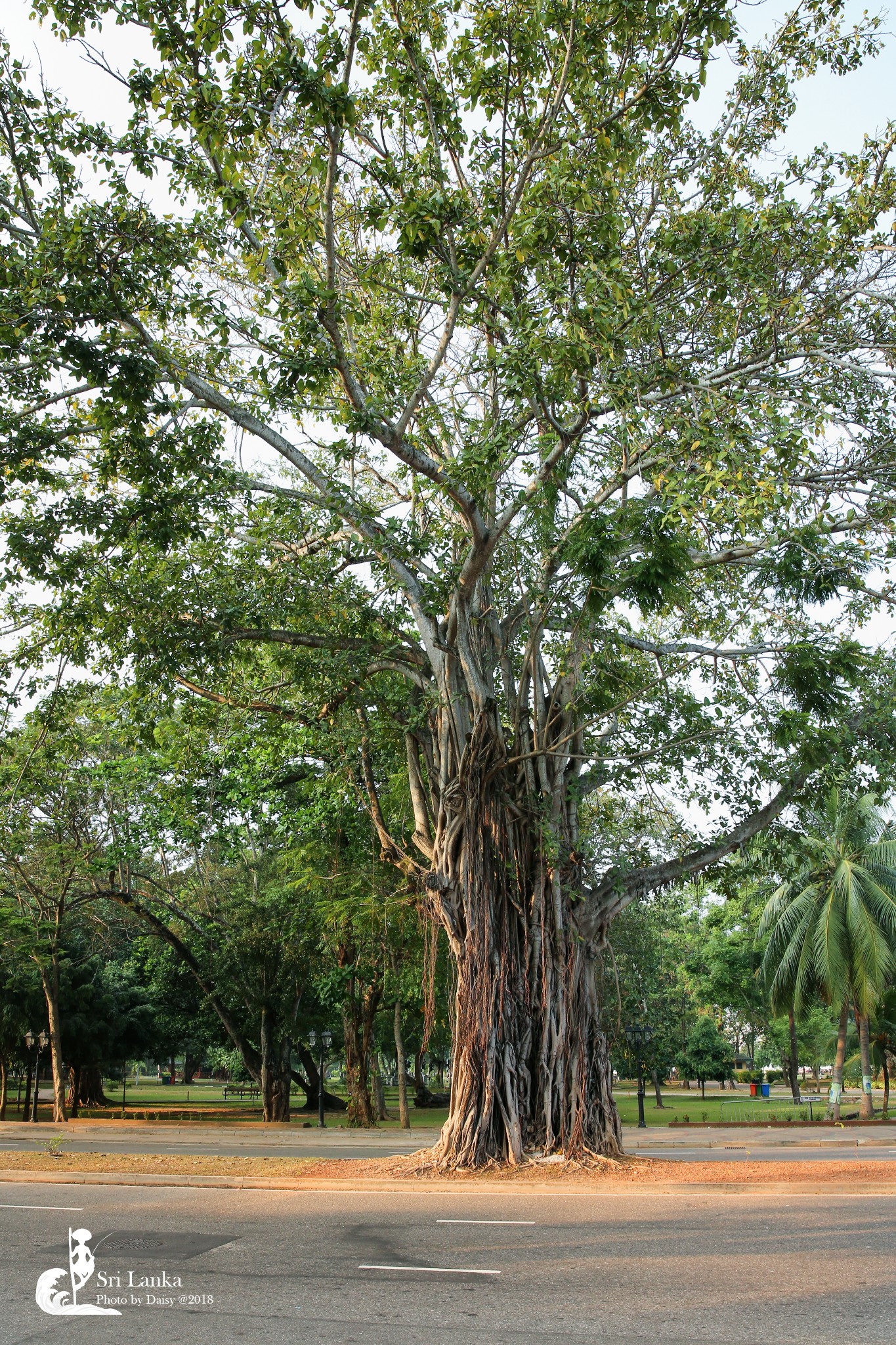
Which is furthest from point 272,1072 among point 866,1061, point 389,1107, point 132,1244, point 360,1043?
point 132,1244

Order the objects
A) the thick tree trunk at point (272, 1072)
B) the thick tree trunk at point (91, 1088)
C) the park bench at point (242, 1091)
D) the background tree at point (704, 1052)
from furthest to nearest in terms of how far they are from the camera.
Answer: the park bench at point (242, 1091)
the background tree at point (704, 1052)
the thick tree trunk at point (91, 1088)
the thick tree trunk at point (272, 1072)

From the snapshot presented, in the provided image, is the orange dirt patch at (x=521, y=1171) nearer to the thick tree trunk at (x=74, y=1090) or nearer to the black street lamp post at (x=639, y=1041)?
the black street lamp post at (x=639, y=1041)

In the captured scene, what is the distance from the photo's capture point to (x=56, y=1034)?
26875 mm

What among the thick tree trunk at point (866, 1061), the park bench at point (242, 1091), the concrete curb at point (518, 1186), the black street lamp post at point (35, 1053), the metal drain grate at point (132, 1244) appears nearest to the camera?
the metal drain grate at point (132, 1244)

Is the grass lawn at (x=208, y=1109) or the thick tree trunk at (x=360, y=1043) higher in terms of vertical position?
the thick tree trunk at (x=360, y=1043)

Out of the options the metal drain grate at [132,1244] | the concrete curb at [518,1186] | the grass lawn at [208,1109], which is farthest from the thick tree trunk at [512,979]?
the grass lawn at [208,1109]

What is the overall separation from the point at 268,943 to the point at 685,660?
17.4 meters

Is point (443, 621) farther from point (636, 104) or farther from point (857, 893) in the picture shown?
point (857, 893)

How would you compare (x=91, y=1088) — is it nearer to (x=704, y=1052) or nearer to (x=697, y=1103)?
(x=704, y=1052)

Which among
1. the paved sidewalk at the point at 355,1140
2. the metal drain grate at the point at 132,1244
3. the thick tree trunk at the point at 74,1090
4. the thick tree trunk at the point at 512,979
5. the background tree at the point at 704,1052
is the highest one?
the thick tree trunk at the point at 512,979

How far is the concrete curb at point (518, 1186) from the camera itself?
10.5 metres

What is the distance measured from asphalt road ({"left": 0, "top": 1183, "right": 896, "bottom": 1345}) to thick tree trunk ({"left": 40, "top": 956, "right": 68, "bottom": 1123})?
18.0 metres

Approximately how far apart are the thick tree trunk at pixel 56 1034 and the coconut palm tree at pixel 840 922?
1937 cm

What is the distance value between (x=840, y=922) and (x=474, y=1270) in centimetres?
2413
